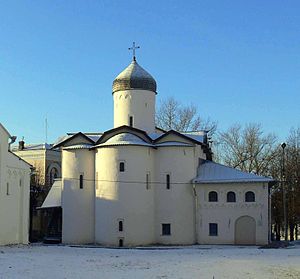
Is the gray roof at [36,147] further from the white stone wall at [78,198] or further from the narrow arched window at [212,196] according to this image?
the narrow arched window at [212,196]

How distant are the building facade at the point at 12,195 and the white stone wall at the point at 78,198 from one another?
17.4 ft

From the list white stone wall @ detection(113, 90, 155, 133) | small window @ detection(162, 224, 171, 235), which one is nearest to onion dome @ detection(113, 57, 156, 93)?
white stone wall @ detection(113, 90, 155, 133)

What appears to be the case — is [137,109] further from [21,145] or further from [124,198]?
[21,145]

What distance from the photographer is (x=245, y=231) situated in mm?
37781

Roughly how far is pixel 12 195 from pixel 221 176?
48.1 feet

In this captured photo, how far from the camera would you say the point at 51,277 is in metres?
16.2

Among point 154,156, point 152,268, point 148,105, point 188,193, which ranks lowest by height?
point 152,268

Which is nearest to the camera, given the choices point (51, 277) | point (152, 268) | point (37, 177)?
point (51, 277)

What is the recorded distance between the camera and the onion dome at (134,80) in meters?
43.4

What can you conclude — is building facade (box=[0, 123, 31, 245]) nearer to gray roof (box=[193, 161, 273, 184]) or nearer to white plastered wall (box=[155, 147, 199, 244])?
white plastered wall (box=[155, 147, 199, 244])

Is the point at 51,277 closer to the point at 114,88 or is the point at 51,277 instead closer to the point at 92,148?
the point at 92,148

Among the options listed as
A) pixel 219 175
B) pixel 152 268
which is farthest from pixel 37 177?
pixel 152 268

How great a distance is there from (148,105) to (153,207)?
8817 mm

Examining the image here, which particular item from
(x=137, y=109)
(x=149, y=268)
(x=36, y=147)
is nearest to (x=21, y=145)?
(x=36, y=147)
